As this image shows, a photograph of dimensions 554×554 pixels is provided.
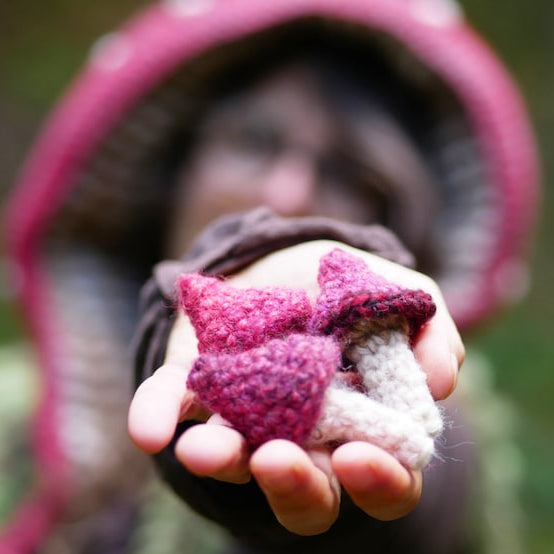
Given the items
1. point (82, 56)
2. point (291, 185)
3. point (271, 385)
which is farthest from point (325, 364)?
point (82, 56)

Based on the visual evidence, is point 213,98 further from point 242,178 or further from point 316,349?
point 316,349

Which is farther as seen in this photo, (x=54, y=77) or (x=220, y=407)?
(x=54, y=77)

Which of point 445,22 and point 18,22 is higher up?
point 445,22

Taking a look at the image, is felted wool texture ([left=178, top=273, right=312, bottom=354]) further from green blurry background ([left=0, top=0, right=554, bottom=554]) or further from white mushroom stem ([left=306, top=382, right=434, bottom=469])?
green blurry background ([left=0, top=0, right=554, bottom=554])

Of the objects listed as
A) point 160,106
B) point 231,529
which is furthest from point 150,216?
point 231,529

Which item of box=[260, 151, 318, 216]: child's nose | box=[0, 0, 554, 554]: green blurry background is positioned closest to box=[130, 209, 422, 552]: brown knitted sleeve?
box=[260, 151, 318, 216]: child's nose

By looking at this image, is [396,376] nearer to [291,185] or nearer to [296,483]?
[296,483]

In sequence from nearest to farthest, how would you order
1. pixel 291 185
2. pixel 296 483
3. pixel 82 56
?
pixel 296 483 → pixel 291 185 → pixel 82 56
